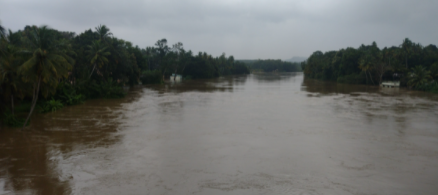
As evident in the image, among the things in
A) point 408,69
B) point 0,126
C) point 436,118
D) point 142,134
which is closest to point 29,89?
point 0,126

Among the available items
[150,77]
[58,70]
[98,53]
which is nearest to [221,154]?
[58,70]

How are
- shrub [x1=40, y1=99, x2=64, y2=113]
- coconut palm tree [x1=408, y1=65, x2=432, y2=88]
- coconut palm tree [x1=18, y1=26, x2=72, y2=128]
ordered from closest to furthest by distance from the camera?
1. coconut palm tree [x1=18, y1=26, x2=72, y2=128]
2. shrub [x1=40, y1=99, x2=64, y2=113]
3. coconut palm tree [x1=408, y1=65, x2=432, y2=88]

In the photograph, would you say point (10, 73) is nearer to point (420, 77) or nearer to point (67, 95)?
point (67, 95)

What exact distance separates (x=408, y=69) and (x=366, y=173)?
4502 centimetres

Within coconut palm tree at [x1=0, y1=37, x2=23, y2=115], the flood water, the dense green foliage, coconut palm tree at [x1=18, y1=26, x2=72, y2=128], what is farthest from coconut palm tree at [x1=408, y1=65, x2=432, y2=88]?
the dense green foliage

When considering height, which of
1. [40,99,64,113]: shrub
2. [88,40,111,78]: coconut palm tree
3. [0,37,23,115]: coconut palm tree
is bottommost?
[40,99,64,113]: shrub

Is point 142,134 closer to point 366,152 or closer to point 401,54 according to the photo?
point 366,152

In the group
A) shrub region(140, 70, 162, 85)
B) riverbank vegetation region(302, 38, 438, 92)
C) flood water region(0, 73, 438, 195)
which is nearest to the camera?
flood water region(0, 73, 438, 195)

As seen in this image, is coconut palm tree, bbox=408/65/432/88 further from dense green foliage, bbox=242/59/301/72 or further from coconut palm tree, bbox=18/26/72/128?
dense green foliage, bbox=242/59/301/72

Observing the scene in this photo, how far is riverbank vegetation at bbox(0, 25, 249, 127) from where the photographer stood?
12945mm

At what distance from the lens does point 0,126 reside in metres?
14.5

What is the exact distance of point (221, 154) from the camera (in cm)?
1068

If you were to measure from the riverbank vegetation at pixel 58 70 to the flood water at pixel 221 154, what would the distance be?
1.68 metres

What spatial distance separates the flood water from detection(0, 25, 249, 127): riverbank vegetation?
1.68 metres
